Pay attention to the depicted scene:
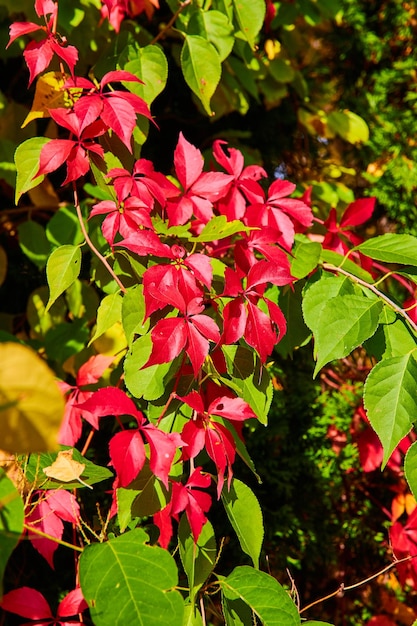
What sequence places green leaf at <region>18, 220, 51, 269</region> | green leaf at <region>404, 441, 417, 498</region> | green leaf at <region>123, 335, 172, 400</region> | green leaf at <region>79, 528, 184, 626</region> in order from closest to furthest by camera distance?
1. green leaf at <region>79, 528, 184, 626</region>
2. green leaf at <region>404, 441, 417, 498</region>
3. green leaf at <region>123, 335, 172, 400</region>
4. green leaf at <region>18, 220, 51, 269</region>

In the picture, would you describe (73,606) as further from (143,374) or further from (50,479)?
(143,374)

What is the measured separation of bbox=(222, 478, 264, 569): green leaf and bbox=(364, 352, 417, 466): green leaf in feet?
0.69

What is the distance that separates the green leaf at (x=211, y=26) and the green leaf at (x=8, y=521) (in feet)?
3.18

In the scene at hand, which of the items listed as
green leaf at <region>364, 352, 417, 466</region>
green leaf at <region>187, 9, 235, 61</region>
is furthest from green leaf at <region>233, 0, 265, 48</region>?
green leaf at <region>364, 352, 417, 466</region>

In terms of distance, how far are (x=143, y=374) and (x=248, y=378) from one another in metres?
0.15

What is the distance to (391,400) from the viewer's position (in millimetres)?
838

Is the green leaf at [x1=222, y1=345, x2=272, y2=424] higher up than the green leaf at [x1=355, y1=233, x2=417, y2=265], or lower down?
lower down

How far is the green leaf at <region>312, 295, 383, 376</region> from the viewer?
87 cm

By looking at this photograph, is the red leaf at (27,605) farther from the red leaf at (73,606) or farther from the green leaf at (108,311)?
the green leaf at (108,311)

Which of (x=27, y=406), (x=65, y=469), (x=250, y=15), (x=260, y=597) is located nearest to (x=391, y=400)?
(x=260, y=597)

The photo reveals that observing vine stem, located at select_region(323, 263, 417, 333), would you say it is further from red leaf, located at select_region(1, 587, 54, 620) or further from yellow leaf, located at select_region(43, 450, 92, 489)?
red leaf, located at select_region(1, 587, 54, 620)

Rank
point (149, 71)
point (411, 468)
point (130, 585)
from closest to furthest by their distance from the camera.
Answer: point (130, 585), point (411, 468), point (149, 71)

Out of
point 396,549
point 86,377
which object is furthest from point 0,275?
point 396,549

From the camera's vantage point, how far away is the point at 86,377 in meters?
1.20
